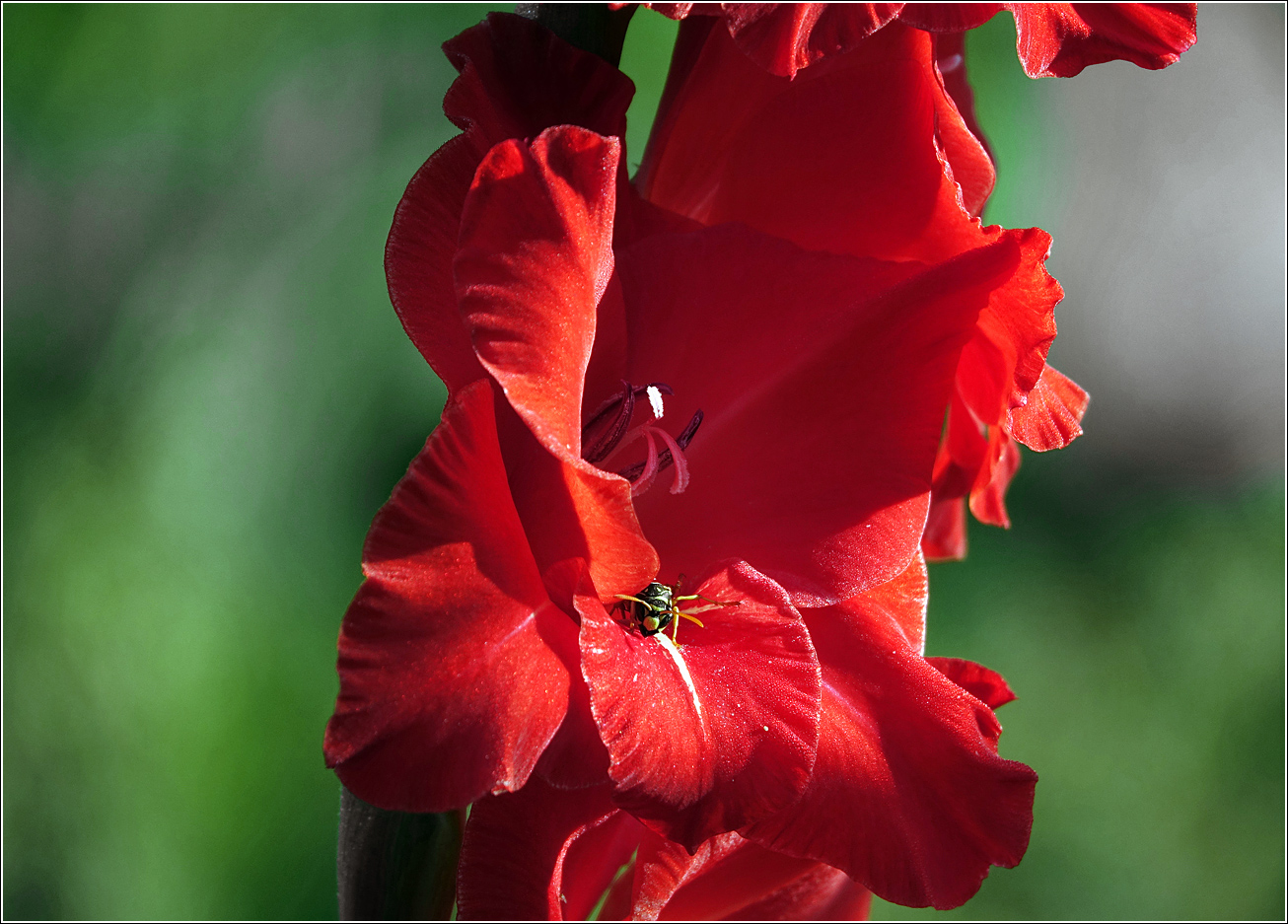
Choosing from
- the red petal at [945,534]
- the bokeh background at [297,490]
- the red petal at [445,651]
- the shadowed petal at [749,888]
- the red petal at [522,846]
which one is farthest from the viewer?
the bokeh background at [297,490]

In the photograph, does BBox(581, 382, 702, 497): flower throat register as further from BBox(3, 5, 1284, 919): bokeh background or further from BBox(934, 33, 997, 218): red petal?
BBox(3, 5, 1284, 919): bokeh background

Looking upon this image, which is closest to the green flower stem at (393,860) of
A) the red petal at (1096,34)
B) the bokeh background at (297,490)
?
the red petal at (1096,34)

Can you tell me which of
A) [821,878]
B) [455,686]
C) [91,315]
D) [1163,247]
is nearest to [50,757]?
[91,315]

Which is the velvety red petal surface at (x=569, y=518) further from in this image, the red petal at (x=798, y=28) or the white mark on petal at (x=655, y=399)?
the red petal at (x=798, y=28)

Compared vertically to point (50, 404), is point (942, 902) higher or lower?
lower

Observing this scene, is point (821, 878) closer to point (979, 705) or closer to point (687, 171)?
point (979, 705)

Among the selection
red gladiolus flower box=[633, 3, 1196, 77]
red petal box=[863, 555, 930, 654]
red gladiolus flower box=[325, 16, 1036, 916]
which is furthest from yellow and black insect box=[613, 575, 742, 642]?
red gladiolus flower box=[633, 3, 1196, 77]

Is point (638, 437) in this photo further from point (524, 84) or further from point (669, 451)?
point (524, 84)
